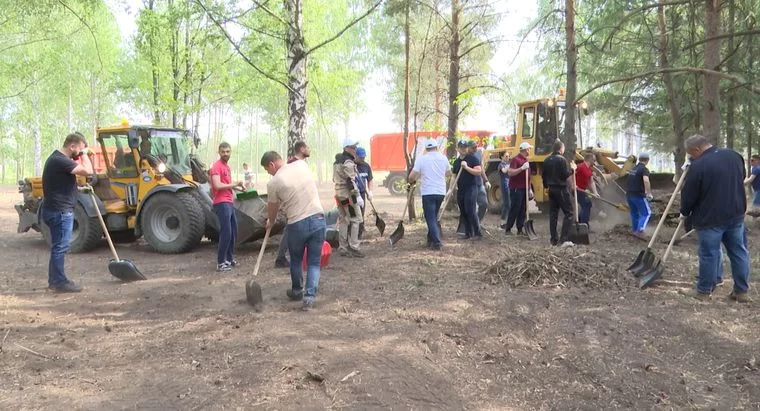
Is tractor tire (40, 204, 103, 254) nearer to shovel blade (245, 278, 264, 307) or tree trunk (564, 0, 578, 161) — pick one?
shovel blade (245, 278, 264, 307)

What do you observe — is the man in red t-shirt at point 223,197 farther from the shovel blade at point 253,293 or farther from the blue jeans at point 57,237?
the shovel blade at point 253,293

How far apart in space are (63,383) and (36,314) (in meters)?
1.94

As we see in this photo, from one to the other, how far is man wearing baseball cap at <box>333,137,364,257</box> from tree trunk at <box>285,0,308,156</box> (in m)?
1.46

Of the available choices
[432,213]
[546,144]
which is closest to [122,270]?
[432,213]

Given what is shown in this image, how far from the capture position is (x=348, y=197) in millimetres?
7543

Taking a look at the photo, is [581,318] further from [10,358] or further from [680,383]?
[10,358]

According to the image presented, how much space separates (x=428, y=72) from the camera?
16.1 metres

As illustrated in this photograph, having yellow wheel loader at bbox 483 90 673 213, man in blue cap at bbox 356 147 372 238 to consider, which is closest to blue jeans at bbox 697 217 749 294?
man in blue cap at bbox 356 147 372 238

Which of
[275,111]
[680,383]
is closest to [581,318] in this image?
[680,383]

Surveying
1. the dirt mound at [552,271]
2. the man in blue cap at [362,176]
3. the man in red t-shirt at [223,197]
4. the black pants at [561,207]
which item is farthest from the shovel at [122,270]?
the black pants at [561,207]

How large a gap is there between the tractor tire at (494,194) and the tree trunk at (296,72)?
5962mm

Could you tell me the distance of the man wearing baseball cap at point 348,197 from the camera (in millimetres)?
7484

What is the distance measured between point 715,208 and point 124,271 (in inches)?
244

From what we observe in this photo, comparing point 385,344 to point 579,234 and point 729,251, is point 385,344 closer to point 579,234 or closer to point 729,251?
point 729,251
